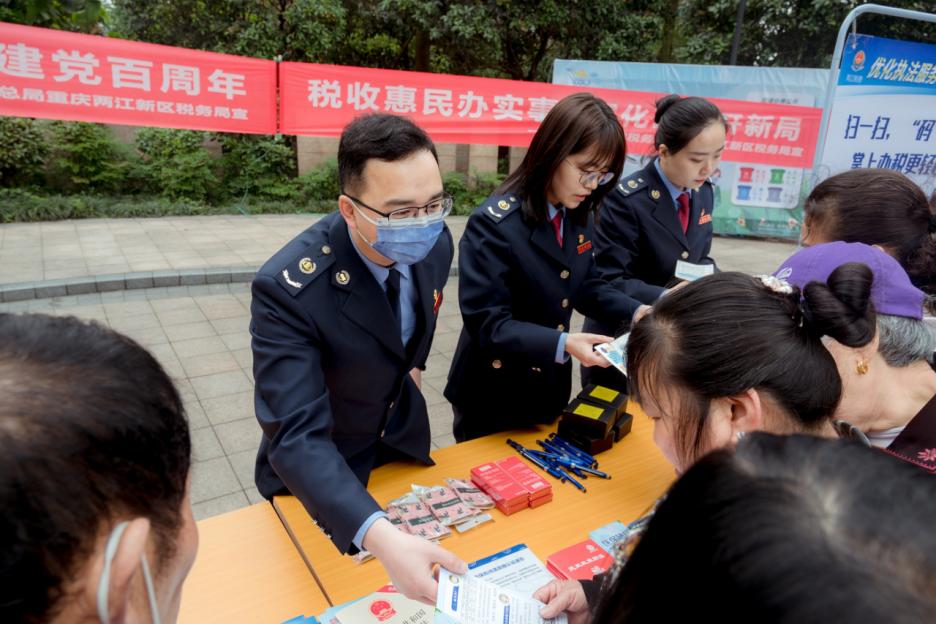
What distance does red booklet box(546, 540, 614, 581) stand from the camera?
1.33 meters

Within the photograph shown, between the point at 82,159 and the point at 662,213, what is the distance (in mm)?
9120

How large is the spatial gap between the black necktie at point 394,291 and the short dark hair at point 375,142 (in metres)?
0.26

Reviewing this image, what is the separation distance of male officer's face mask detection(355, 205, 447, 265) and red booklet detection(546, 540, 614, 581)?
803 millimetres

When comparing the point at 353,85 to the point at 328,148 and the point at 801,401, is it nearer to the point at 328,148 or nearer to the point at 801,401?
the point at 328,148

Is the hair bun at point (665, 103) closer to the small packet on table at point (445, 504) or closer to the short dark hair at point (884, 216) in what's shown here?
the short dark hair at point (884, 216)

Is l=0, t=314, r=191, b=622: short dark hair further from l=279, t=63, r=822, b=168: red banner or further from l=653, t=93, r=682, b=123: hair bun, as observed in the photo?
l=279, t=63, r=822, b=168: red banner

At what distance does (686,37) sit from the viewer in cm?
1119

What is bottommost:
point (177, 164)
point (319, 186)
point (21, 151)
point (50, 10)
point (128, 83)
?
point (319, 186)

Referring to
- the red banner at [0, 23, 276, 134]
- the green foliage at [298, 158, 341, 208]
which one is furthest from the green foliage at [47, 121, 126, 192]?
the red banner at [0, 23, 276, 134]

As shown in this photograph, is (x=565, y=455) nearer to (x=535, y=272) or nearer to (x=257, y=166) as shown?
(x=535, y=272)

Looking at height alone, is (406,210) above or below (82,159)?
above

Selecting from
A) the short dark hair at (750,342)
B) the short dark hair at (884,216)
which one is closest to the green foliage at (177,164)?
the short dark hair at (884,216)

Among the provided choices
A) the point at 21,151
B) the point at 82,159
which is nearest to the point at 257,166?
the point at 82,159

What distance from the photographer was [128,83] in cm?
511
